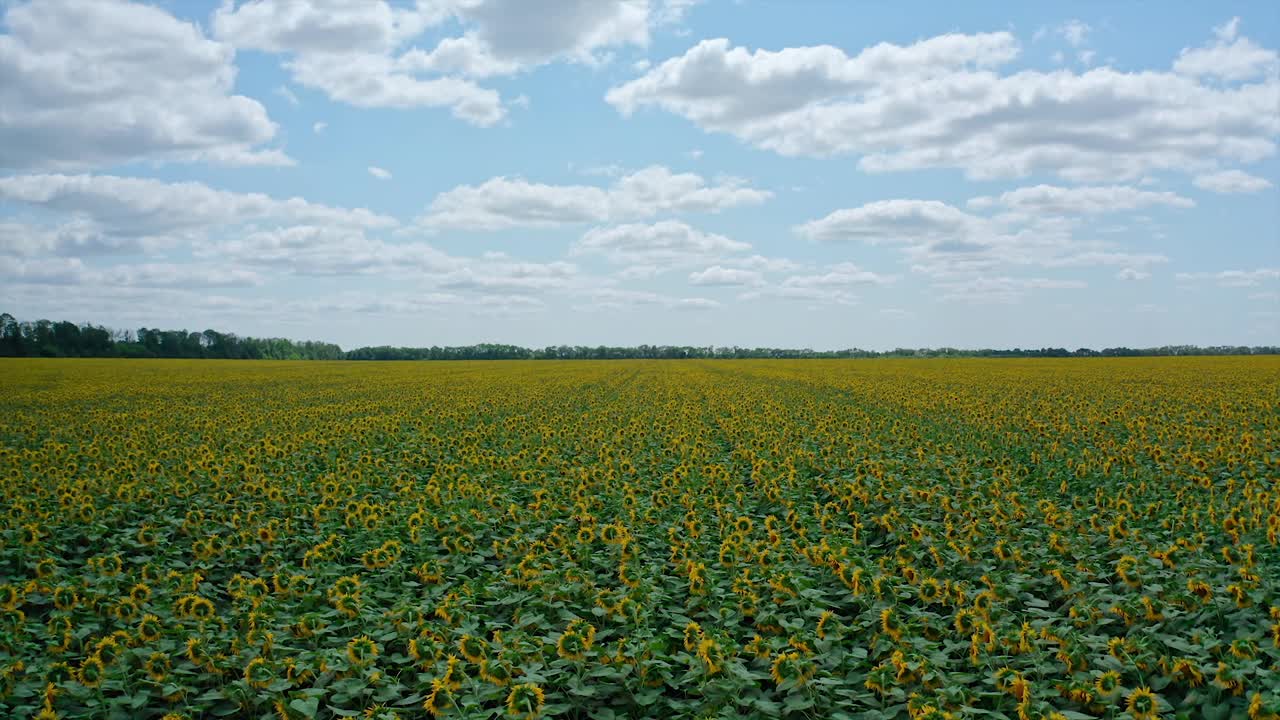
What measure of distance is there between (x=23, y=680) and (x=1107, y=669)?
7.07 meters

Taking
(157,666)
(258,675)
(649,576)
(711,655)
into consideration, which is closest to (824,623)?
(711,655)

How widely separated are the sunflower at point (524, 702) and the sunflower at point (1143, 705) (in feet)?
10.4

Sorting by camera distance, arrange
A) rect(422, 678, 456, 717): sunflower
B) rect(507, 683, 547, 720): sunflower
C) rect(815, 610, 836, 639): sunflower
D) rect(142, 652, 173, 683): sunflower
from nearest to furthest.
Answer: rect(507, 683, 547, 720): sunflower, rect(422, 678, 456, 717): sunflower, rect(142, 652, 173, 683): sunflower, rect(815, 610, 836, 639): sunflower

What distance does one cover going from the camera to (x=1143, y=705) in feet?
14.3

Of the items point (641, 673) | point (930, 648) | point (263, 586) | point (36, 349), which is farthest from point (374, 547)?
point (36, 349)

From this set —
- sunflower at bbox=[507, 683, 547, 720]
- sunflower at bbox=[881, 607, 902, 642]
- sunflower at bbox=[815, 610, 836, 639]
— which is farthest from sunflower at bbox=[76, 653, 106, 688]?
sunflower at bbox=[881, 607, 902, 642]

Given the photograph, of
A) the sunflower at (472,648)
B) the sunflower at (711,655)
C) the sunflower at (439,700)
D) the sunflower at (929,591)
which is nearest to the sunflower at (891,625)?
the sunflower at (929,591)

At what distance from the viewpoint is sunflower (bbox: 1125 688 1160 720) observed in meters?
4.35

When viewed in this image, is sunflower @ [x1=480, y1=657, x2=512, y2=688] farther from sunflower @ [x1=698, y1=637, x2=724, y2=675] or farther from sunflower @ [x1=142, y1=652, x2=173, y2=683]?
sunflower @ [x1=142, y1=652, x2=173, y2=683]

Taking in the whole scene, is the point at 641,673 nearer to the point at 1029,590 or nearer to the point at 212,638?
the point at 212,638

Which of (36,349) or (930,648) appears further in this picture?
(36,349)

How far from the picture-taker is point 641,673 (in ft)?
17.0

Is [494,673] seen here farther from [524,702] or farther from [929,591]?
[929,591]

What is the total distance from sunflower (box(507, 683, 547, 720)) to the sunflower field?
0.05 ft
